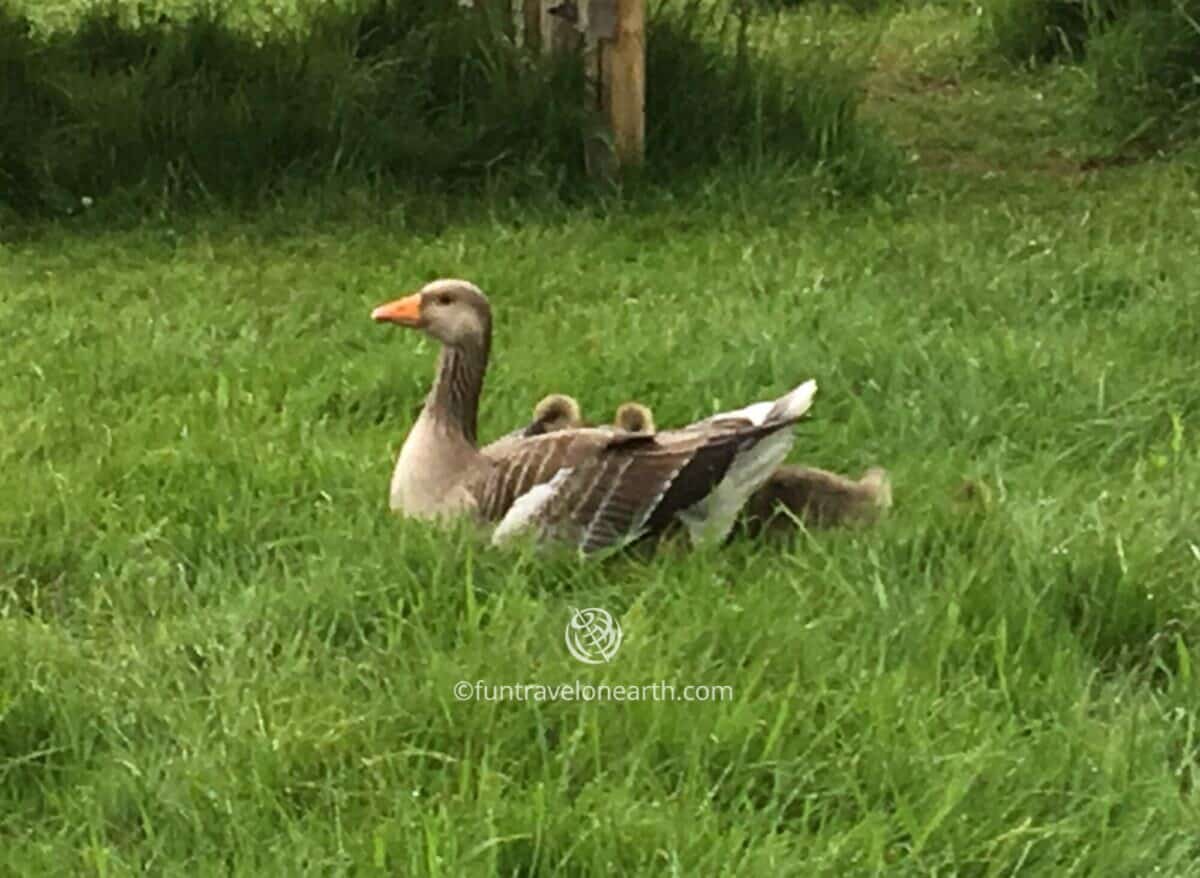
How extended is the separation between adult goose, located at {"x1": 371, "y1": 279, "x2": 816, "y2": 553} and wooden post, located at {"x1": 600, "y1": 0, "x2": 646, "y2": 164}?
308 centimetres

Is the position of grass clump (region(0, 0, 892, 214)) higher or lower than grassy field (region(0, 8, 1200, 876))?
higher

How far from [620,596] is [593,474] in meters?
0.25

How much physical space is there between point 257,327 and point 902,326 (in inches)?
71.2

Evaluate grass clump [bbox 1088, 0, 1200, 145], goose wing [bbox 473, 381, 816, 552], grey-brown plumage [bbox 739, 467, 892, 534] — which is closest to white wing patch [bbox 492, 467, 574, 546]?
goose wing [bbox 473, 381, 816, 552]

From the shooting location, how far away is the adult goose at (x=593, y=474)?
3330mm

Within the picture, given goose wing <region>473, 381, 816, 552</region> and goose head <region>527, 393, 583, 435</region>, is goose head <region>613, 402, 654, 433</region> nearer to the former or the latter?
goose head <region>527, 393, 583, 435</region>

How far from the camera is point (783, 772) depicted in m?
2.67

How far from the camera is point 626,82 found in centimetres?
655

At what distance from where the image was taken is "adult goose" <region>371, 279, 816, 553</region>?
10.9ft

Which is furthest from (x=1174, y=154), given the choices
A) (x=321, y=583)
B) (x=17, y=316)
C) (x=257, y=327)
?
(x=321, y=583)

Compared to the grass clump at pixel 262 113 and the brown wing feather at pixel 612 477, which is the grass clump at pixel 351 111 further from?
the brown wing feather at pixel 612 477

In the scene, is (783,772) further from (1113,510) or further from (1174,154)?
(1174,154)

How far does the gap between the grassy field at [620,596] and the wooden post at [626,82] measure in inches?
41.0

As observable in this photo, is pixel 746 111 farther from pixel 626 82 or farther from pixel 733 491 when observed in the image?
pixel 733 491
